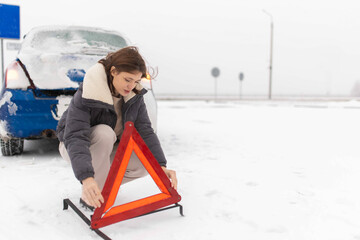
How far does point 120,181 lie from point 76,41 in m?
2.62

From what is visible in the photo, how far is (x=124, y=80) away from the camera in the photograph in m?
2.05

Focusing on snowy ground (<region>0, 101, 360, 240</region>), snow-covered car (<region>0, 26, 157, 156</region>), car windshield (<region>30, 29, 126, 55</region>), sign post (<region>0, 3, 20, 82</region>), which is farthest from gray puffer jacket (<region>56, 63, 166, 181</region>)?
sign post (<region>0, 3, 20, 82</region>)

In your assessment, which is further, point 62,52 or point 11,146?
point 11,146

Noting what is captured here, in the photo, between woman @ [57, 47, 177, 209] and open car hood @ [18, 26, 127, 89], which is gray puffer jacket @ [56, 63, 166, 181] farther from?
open car hood @ [18, 26, 127, 89]

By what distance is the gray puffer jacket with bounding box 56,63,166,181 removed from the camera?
1.92m

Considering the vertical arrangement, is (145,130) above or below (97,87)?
below

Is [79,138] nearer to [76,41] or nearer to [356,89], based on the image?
[76,41]

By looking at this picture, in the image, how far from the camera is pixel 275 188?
9.99 feet

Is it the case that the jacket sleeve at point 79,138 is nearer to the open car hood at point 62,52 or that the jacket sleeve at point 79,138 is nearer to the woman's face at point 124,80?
the woman's face at point 124,80

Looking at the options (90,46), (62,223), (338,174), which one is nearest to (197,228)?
(62,223)

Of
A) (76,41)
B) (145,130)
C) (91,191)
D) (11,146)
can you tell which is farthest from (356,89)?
(91,191)

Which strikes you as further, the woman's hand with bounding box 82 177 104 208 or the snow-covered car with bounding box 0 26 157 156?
the snow-covered car with bounding box 0 26 157 156

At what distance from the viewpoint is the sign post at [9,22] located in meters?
7.89

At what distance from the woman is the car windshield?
1665mm
